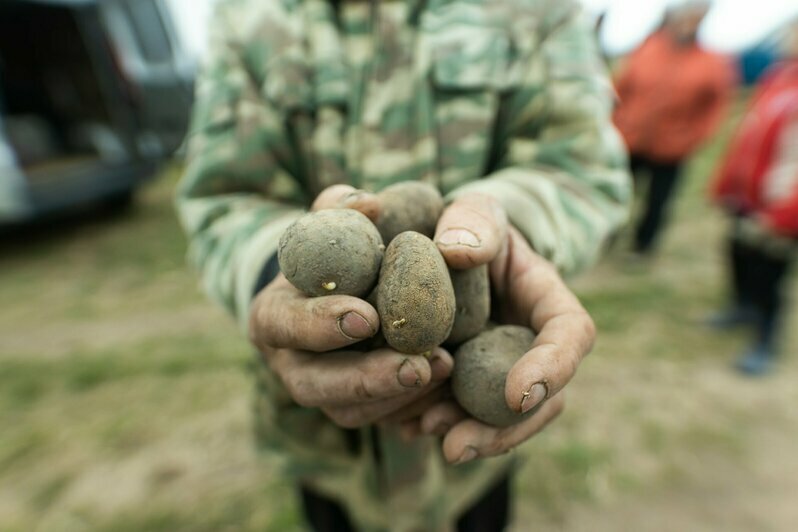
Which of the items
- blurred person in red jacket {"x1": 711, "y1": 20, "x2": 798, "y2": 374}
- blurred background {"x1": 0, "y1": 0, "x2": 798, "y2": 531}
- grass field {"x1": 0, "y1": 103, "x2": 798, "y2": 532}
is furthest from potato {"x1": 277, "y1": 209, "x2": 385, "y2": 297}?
blurred person in red jacket {"x1": 711, "y1": 20, "x2": 798, "y2": 374}

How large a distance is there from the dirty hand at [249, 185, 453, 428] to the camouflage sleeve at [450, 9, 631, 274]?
509 millimetres

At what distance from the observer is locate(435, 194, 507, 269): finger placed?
1.07 metres

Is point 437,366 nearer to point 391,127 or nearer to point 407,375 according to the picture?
point 407,375

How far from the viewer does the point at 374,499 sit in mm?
1517

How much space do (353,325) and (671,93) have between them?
14.2 ft

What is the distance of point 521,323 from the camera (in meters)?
1.32

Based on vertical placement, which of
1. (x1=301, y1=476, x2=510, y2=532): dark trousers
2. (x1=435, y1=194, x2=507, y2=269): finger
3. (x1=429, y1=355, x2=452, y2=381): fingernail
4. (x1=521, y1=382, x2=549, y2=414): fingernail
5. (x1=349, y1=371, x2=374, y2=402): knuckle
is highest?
(x1=435, y1=194, x2=507, y2=269): finger

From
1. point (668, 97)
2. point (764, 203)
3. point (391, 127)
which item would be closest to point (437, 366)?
point (391, 127)

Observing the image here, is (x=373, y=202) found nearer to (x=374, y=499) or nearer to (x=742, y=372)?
(x=374, y=499)

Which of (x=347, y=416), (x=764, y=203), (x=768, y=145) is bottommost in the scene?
(x=764, y=203)

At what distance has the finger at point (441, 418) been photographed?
46.9 inches

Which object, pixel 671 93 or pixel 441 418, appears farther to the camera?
pixel 671 93

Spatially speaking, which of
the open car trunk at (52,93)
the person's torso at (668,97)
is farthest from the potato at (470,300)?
the open car trunk at (52,93)

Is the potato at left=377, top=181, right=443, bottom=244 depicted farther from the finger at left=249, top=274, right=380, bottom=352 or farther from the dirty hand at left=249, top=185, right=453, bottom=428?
the finger at left=249, top=274, right=380, bottom=352
